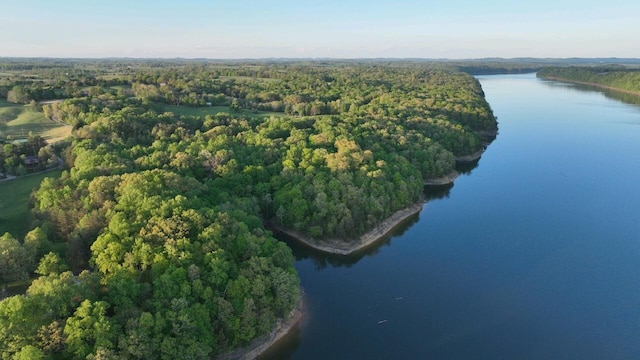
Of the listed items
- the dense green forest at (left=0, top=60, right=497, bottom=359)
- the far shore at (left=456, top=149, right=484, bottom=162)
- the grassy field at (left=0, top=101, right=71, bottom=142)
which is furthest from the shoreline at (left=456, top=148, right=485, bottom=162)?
the grassy field at (left=0, top=101, right=71, bottom=142)

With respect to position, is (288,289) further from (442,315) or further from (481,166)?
(481,166)

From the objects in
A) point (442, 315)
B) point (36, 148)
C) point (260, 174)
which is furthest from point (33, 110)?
point (442, 315)

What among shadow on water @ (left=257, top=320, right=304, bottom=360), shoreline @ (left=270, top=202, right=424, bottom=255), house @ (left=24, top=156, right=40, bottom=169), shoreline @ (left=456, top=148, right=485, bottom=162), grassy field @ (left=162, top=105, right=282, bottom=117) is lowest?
shadow on water @ (left=257, top=320, right=304, bottom=360)

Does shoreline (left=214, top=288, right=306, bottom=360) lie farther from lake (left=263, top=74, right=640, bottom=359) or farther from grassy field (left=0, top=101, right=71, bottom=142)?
grassy field (left=0, top=101, right=71, bottom=142)

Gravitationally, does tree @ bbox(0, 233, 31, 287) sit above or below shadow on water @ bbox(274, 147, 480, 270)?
above

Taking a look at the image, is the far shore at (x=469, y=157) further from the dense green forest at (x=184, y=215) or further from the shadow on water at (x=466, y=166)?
the dense green forest at (x=184, y=215)

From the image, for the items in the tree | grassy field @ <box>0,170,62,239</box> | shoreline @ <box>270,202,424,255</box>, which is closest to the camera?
the tree

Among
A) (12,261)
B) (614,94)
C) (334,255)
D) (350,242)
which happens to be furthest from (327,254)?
(614,94)
